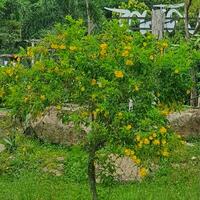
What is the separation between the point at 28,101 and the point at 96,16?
49.7 feet

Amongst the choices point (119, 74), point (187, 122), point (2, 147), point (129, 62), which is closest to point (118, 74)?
point (119, 74)

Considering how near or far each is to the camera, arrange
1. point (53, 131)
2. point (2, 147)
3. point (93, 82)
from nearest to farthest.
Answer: point (93, 82) < point (2, 147) < point (53, 131)

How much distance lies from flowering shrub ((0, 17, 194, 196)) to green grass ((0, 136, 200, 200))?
87 cm

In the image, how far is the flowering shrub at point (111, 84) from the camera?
5.21 m

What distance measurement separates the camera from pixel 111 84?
17.1ft

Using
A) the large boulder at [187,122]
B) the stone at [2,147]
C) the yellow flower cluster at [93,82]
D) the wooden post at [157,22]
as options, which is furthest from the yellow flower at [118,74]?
the wooden post at [157,22]

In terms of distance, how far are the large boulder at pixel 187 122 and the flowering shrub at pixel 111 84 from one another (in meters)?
5.02

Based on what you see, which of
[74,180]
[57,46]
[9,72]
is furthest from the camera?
[74,180]

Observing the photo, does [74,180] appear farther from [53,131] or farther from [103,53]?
[103,53]

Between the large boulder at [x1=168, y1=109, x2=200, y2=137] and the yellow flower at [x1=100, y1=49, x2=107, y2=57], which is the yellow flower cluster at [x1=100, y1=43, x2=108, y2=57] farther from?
the large boulder at [x1=168, y1=109, x2=200, y2=137]

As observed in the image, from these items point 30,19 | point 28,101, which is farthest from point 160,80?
point 30,19

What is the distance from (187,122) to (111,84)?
18.5ft

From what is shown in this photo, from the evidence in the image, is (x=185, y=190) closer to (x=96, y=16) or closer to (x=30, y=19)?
(x=96, y=16)

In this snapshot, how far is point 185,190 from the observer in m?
7.36
